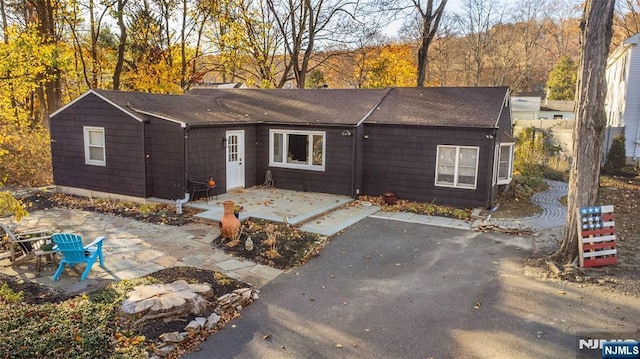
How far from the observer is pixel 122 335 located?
5.23 metres

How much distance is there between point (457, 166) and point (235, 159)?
7.28 metres

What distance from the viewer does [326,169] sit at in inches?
559

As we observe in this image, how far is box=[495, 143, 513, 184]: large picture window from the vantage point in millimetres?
13047

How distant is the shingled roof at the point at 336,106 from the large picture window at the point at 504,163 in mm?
1344

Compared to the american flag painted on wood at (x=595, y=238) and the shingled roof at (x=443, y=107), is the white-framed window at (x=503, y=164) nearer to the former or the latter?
the shingled roof at (x=443, y=107)

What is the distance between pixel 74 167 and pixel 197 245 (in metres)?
7.54

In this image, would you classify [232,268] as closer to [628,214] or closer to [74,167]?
[74,167]

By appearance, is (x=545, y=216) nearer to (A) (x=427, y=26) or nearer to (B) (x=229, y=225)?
(B) (x=229, y=225)

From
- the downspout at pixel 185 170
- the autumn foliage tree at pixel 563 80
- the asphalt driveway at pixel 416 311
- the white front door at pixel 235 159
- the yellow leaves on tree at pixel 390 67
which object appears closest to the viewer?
the asphalt driveway at pixel 416 311

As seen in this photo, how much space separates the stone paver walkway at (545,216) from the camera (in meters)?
11.0

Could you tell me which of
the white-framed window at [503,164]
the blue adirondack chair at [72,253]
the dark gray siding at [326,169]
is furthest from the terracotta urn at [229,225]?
the white-framed window at [503,164]

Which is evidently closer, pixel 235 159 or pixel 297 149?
pixel 235 159

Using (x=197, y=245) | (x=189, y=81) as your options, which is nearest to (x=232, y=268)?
(x=197, y=245)

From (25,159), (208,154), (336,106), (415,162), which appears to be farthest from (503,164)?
(25,159)
